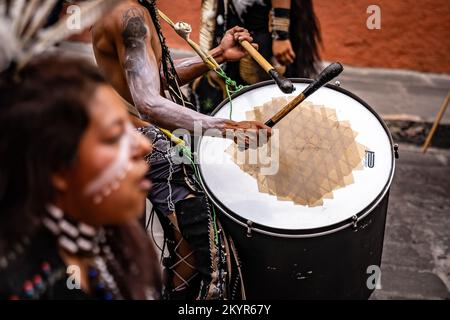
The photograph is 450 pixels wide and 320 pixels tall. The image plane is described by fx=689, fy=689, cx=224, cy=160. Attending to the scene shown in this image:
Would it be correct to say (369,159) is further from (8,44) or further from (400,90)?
(400,90)

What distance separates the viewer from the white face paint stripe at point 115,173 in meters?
1.39

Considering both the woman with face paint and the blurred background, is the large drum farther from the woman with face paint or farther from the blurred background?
the blurred background

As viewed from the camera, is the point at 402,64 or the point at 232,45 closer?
the point at 232,45

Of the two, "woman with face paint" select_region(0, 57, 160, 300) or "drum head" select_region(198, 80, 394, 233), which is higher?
"woman with face paint" select_region(0, 57, 160, 300)

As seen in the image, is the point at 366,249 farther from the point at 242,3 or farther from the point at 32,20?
the point at 242,3

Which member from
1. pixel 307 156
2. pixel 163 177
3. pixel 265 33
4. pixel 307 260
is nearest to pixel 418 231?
pixel 265 33

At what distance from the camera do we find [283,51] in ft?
12.6

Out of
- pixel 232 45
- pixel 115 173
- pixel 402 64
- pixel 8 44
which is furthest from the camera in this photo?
pixel 402 64

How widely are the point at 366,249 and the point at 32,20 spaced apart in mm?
1590

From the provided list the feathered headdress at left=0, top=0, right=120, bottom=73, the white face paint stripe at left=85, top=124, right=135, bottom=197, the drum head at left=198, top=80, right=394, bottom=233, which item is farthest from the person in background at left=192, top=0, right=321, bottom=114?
the feathered headdress at left=0, top=0, right=120, bottom=73

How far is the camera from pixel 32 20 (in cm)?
132

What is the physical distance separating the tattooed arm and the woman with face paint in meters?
0.78

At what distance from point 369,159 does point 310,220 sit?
386 mm

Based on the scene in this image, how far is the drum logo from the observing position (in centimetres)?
254
